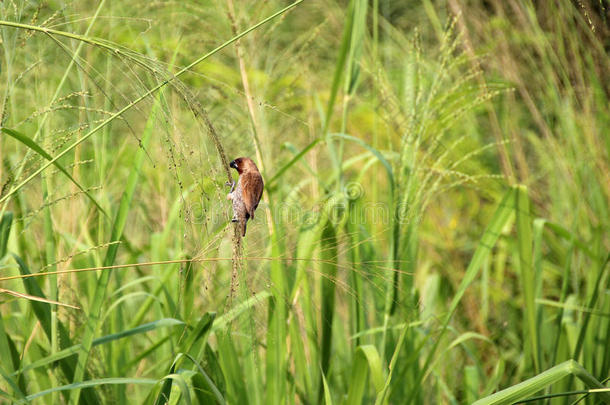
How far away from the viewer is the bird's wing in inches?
27.3

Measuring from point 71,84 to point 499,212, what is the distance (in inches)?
64.4

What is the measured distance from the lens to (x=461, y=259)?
Result: 287 centimetres

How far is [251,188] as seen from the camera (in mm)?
693

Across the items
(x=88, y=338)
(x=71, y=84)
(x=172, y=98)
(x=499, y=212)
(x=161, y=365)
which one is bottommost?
(x=161, y=365)

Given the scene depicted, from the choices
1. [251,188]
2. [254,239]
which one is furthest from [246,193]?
[254,239]

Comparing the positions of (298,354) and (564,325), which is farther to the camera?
(564,325)

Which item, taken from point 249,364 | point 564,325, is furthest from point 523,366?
point 249,364

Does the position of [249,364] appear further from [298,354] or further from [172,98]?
[172,98]

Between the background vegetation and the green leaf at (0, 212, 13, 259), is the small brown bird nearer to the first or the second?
the background vegetation

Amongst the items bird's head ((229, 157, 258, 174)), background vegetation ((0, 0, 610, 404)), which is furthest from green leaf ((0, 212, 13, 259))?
bird's head ((229, 157, 258, 174))

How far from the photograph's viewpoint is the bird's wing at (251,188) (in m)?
0.69

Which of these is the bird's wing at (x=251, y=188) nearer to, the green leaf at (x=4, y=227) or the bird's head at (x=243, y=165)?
the bird's head at (x=243, y=165)

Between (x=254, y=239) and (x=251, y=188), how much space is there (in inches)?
13.4

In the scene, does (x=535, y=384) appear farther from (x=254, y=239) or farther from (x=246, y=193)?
(x=246, y=193)
